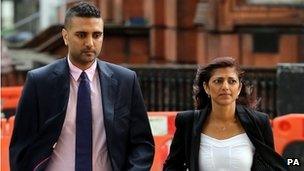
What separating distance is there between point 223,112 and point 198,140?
0.62ft

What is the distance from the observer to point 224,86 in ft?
12.4

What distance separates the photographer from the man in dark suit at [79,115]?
12.0ft

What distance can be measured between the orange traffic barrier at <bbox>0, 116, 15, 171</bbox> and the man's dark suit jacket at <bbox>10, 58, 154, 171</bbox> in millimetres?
3735

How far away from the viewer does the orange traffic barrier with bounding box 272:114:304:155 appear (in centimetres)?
655

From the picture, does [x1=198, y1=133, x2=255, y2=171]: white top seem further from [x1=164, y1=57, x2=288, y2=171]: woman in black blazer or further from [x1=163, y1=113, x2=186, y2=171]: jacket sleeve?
[x1=163, y1=113, x2=186, y2=171]: jacket sleeve

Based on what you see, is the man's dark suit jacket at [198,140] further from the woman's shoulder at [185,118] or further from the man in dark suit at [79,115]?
the man in dark suit at [79,115]

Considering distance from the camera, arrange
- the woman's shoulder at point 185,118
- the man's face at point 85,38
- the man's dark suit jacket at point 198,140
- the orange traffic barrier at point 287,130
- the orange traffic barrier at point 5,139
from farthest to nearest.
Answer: the orange traffic barrier at point 5,139 < the orange traffic barrier at point 287,130 < the woman's shoulder at point 185,118 < the man's dark suit jacket at point 198,140 < the man's face at point 85,38

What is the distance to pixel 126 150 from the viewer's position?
3.81 meters

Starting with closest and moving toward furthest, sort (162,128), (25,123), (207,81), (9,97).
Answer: (25,123) < (207,81) < (162,128) < (9,97)

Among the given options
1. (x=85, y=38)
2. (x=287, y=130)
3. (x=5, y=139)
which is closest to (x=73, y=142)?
(x=85, y=38)

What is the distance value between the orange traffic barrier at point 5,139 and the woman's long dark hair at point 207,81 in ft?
12.4

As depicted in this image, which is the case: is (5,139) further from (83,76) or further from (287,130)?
(83,76)

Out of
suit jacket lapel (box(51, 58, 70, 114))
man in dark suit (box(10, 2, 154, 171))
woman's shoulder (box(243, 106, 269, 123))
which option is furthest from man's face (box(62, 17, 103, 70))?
woman's shoulder (box(243, 106, 269, 123))

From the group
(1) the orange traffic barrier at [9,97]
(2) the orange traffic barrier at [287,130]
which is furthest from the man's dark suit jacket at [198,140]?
(1) the orange traffic barrier at [9,97]
